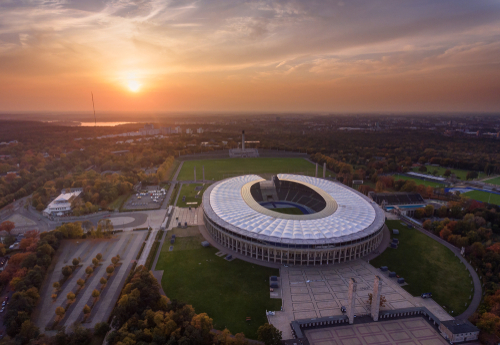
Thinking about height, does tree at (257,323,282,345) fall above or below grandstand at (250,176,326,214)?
below

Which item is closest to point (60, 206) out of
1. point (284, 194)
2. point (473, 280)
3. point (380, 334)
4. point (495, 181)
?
point (284, 194)

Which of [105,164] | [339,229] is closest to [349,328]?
[339,229]

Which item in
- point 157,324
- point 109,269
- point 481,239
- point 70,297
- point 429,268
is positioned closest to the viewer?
point 157,324

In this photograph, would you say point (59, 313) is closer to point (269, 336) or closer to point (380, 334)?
point (269, 336)

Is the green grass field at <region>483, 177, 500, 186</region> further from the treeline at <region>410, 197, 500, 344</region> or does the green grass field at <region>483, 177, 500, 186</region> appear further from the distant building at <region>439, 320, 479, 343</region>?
the distant building at <region>439, 320, 479, 343</region>

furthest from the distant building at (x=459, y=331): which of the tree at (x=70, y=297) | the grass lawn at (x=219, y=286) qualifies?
the tree at (x=70, y=297)

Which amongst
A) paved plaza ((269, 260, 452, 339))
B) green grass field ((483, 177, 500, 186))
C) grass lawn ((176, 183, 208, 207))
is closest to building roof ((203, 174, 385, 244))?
paved plaza ((269, 260, 452, 339))

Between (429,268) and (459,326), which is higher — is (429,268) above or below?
below
